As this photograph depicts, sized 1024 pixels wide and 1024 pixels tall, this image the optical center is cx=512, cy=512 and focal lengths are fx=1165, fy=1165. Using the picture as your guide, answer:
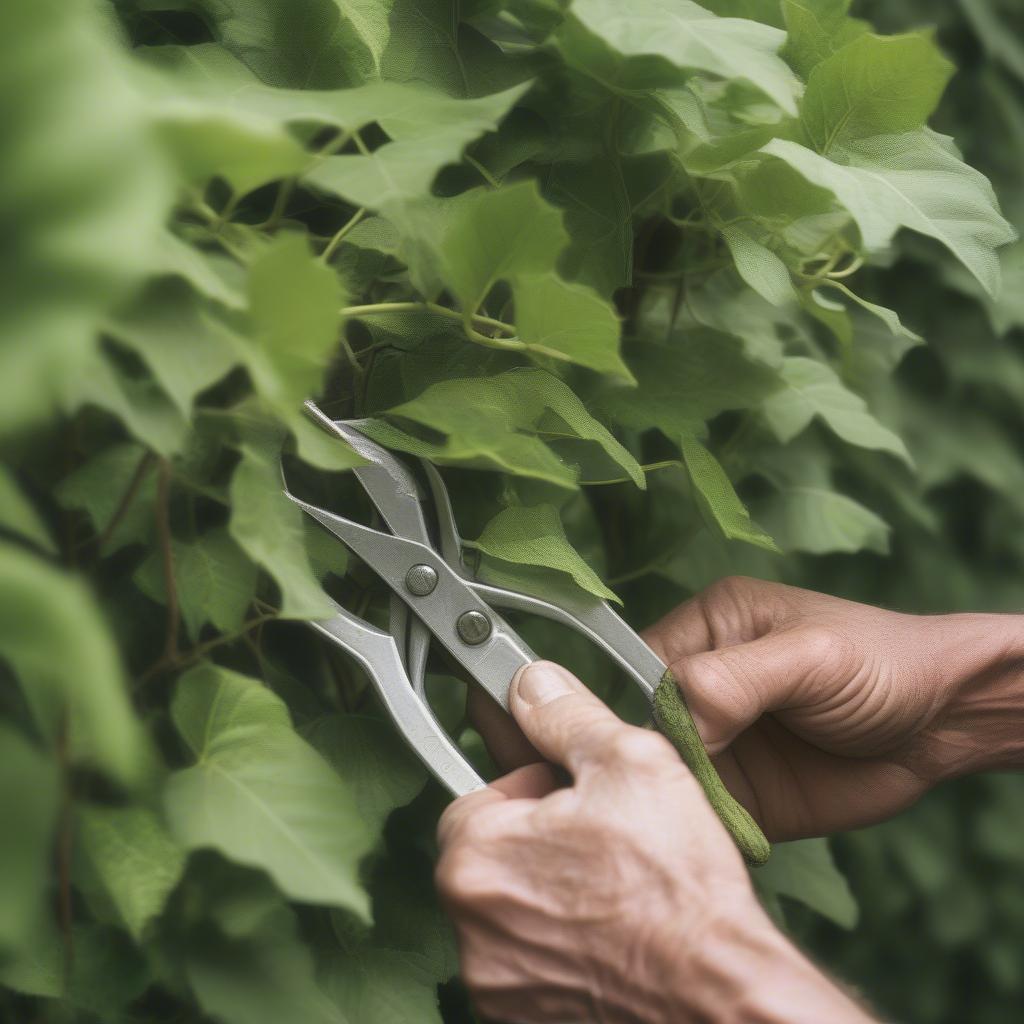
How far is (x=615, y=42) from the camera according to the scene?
487mm

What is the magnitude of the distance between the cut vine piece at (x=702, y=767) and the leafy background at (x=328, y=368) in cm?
7

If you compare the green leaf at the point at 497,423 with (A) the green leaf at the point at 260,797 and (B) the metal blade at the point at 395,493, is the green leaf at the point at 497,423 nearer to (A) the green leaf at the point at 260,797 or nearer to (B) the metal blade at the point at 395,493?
(B) the metal blade at the point at 395,493

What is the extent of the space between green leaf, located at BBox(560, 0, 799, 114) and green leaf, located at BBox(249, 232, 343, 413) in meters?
0.18

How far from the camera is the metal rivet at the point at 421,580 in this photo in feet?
1.90

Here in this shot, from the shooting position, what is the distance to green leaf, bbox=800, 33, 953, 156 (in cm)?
57

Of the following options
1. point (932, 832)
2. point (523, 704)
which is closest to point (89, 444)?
point (523, 704)

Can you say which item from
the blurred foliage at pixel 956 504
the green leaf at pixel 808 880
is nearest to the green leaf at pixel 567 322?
the green leaf at pixel 808 880

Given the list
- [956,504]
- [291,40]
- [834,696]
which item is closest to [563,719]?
[834,696]

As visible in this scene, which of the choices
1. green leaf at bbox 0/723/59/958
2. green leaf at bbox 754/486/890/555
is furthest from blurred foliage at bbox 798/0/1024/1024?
green leaf at bbox 0/723/59/958

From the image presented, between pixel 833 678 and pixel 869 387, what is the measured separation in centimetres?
49

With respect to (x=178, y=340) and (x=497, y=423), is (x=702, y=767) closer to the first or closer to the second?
(x=497, y=423)

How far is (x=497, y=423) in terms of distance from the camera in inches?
20.0

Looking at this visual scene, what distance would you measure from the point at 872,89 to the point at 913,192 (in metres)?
0.06

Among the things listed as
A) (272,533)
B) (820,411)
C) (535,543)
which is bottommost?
(820,411)
